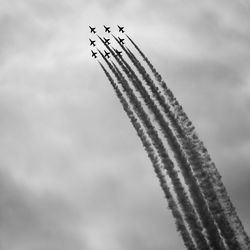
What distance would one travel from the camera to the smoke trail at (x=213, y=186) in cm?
7362

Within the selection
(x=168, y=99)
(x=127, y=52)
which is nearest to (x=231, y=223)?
(x=168, y=99)

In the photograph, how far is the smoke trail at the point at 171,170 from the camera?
236 feet

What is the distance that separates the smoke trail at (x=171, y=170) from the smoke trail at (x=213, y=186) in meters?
3.74

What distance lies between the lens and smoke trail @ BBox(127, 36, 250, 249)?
73.6 m

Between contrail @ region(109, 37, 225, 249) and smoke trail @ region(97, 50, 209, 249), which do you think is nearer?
contrail @ region(109, 37, 225, 249)

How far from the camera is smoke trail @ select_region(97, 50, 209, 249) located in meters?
71.9

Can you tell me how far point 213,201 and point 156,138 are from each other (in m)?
13.9

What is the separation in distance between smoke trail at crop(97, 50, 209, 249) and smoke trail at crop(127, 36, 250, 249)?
12.3ft

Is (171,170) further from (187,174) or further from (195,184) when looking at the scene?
(195,184)

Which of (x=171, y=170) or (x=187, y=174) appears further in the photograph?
(x=171, y=170)

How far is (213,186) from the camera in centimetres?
7706

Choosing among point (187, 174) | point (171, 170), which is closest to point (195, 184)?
point (187, 174)

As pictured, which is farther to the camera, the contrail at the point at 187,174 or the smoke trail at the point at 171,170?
the smoke trail at the point at 171,170

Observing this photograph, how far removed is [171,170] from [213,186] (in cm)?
764
